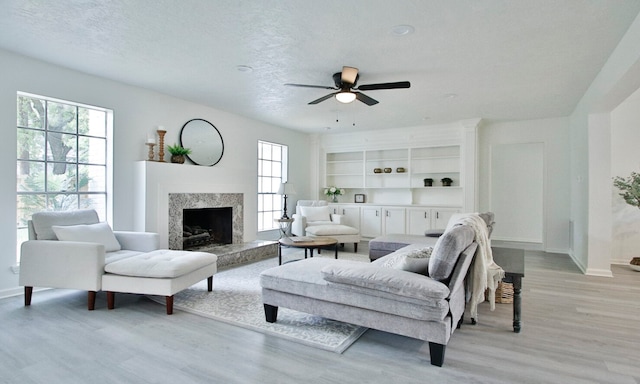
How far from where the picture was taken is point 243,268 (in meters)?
4.85

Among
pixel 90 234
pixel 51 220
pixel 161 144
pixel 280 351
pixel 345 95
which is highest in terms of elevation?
pixel 345 95

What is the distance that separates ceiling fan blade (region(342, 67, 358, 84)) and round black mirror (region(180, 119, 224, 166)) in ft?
9.20

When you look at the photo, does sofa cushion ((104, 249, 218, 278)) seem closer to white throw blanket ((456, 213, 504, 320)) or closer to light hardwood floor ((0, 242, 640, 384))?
light hardwood floor ((0, 242, 640, 384))

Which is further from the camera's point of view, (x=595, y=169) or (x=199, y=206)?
(x=199, y=206)

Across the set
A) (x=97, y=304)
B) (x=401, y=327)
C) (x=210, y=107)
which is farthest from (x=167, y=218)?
(x=401, y=327)

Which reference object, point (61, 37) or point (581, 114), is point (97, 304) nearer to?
point (61, 37)

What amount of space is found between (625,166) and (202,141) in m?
6.77

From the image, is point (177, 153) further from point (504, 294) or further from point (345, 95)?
point (504, 294)

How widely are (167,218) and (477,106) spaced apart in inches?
198

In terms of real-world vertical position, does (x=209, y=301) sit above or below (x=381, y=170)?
below

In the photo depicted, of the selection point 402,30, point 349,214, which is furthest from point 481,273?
point 349,214

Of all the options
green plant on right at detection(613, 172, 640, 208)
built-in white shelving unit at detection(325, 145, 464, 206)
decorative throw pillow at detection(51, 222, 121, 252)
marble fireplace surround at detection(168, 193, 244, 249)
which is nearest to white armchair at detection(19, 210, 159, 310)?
decorative throw pillow at detection(51, 222, 121, 252)

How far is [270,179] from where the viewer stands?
728 centimetres

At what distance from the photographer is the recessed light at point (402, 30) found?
2.86 metres
